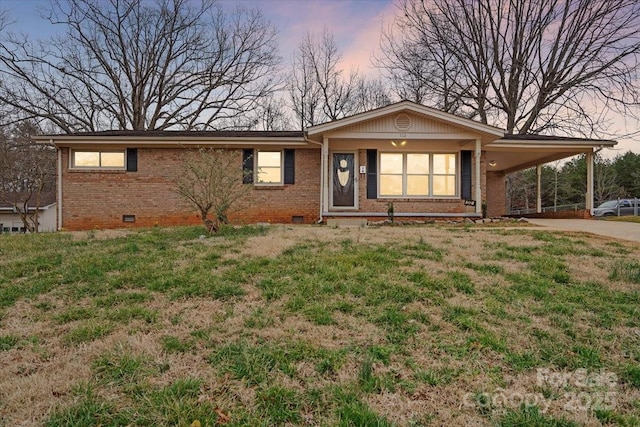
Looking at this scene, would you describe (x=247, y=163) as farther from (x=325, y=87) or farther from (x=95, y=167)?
(x=325, y=87)

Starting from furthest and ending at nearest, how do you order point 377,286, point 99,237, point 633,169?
point 633,169 → point 99,237 → point 377,286

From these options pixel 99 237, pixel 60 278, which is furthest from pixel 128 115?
pixel 60 278

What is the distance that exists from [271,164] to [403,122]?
4.33 meters

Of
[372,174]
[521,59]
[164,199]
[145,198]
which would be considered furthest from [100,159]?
[521,59]

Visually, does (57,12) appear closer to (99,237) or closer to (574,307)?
(99,237)

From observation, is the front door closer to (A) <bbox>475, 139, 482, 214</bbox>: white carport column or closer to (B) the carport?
(A) <bbox>475, 139, 482, 214</bbox>: white carport column

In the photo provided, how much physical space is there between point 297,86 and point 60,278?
871 inches

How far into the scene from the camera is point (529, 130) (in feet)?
63.8

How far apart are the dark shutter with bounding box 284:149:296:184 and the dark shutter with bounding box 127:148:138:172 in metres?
4.73

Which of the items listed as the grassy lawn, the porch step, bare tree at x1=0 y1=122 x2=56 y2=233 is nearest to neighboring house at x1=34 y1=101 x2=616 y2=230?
the porch step

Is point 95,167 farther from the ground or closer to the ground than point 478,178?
farther from the ground

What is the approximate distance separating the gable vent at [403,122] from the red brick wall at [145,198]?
11.5 ft

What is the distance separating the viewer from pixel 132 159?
1174 centimetres

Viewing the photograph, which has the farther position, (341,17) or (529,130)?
(529,130)
